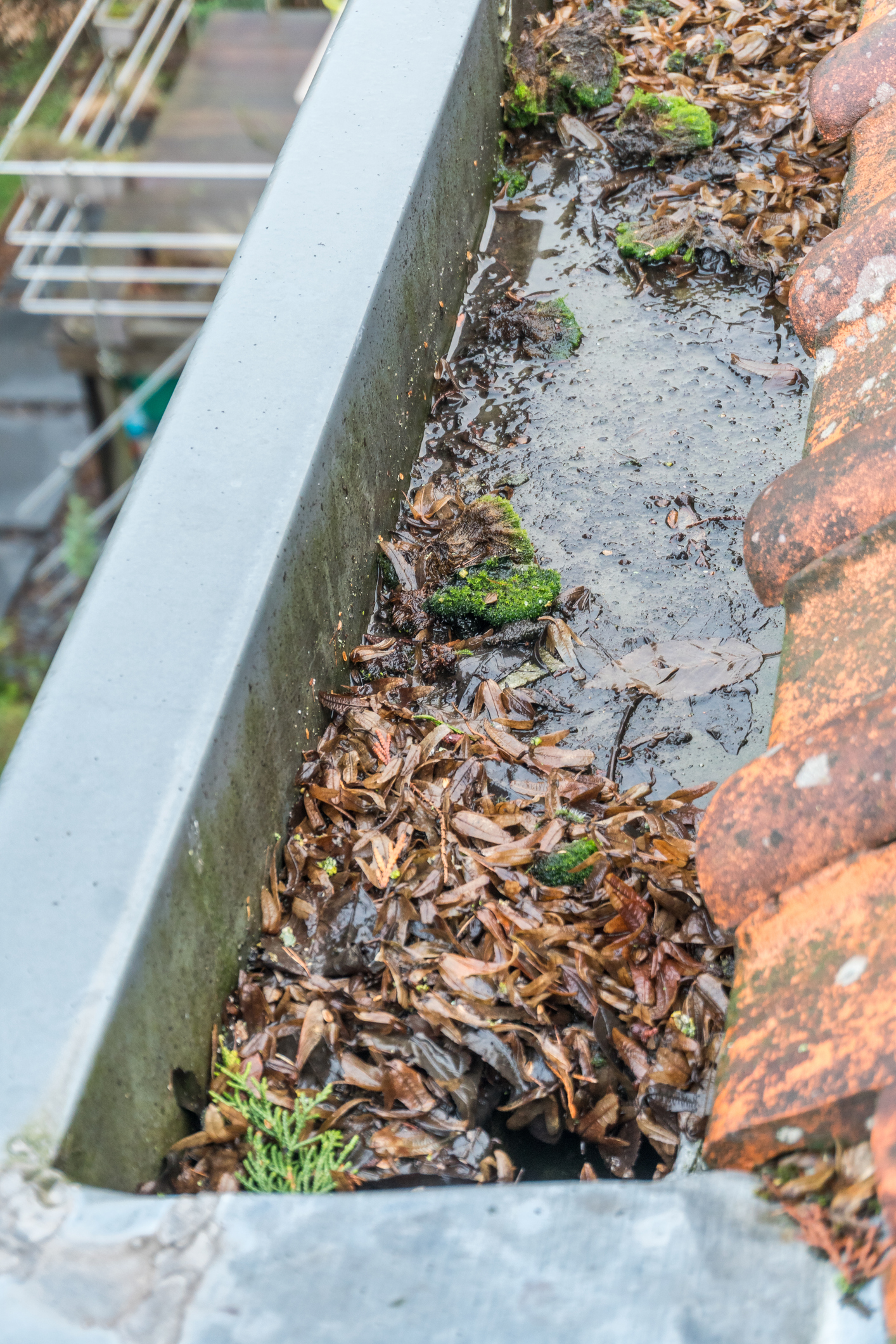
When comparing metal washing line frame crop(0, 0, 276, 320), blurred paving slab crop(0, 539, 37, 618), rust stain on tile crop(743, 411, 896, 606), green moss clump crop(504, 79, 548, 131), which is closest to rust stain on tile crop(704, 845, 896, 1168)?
rust stain on tile crop(743, 411, 896, 606)

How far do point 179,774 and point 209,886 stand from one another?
8.3 inches

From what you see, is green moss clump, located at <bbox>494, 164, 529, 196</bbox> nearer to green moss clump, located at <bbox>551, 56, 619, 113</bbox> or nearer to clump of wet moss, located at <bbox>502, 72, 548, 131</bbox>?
clump of wet moss, located at <bbox>502, 72, 548, 131</bbox>

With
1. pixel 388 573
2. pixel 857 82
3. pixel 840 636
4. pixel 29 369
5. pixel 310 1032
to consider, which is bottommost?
pixel 29 369

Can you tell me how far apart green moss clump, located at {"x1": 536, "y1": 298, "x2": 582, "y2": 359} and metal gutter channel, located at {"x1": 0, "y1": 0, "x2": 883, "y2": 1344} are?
0.96 ft

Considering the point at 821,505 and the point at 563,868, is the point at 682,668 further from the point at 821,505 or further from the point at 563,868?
the point at 821,505

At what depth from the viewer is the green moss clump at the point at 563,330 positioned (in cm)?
305

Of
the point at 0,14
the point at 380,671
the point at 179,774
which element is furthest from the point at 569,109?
the point at 0,14

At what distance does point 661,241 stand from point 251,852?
7.05ft

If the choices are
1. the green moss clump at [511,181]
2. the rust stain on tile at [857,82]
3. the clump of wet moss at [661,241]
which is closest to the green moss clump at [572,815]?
the rust stain on tile at [857,82]

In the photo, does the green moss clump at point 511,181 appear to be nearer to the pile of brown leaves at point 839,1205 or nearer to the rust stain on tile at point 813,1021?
the rust stain on tile at point 813,1021

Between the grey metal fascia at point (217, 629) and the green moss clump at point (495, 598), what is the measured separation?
0.18 metres

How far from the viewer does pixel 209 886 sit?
182 cm

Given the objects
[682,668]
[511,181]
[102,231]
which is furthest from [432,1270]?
[102,231]

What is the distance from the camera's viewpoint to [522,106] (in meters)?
3.56
